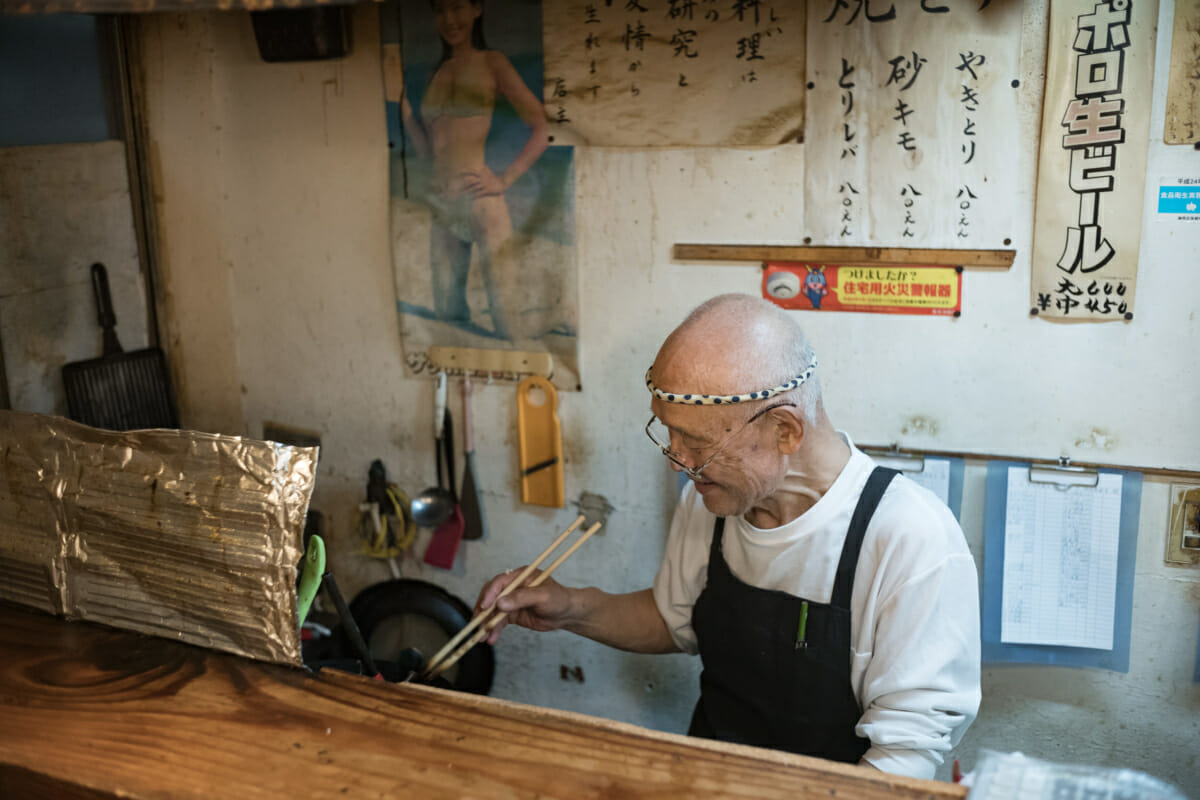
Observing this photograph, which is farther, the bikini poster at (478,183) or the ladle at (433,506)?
the ladle at (433,506)

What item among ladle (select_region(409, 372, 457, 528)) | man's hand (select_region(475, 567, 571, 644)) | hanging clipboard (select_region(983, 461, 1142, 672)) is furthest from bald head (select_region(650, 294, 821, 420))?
ladle (select_region(409, 372, 457, 528))

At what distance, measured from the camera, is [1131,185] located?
2309 mm

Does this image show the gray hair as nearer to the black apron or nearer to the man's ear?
the man's ear

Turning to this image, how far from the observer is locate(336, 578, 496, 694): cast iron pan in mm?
3244

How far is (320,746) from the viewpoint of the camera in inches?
52.4

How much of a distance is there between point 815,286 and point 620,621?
1.00 meters

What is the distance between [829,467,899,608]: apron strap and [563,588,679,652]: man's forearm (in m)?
0.46

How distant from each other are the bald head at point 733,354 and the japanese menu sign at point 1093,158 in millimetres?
852

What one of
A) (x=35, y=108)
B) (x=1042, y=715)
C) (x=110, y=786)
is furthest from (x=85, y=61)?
(x=1042, y=715)

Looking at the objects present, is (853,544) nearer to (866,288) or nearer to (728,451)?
(728,451)

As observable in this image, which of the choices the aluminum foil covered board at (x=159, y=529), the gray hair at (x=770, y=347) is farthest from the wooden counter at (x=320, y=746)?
the gray hair at (x=770, y=347)

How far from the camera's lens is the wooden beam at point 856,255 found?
247 cm

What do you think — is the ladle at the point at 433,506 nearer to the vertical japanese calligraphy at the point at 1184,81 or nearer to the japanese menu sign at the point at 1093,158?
the japanese menu sign at the point at 1093,158

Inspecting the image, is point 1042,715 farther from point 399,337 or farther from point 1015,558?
point 399,337
